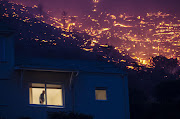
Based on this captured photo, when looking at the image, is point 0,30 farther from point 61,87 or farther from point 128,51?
point 128,51

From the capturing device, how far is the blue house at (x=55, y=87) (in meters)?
24.7

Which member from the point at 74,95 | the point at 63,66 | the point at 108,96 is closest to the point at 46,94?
the point at 74,95

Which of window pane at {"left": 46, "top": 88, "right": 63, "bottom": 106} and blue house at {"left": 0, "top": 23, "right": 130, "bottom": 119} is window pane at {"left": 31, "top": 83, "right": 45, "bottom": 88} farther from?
window pane at {"left": 46, "top": 88, "right": 63, "bottom": 106}

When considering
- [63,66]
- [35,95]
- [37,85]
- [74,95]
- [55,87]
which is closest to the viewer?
[35,95]

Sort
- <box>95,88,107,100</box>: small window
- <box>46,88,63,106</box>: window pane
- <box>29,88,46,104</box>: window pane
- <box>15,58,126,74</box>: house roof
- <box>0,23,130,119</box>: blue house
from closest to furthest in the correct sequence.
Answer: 1. <box>0,23,130,119</box>: blue house
2. <box>15,58,126,74</box>: house roof
3. <box>29,88,46,104</box>: window pane
4. <box>46,88,63,106</box>: window pane
5. <box>95,88,107,100</box>: small window

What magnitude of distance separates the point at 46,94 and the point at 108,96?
486cm

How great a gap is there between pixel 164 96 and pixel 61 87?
33306mm

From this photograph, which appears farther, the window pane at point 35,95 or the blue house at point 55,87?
the window pane at point 35,95

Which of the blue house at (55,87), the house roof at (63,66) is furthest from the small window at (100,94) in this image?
the house roof at (63,66)

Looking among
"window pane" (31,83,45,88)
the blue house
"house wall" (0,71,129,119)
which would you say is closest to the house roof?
the blue house

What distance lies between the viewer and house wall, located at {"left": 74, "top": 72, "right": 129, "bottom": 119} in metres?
27.3

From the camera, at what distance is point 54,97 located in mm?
26391

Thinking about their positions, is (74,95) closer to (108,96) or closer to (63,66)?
(63,66)

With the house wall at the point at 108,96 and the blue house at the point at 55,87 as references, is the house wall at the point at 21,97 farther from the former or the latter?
the house wall at the point at 108,96
